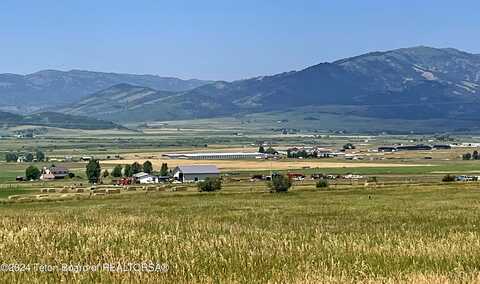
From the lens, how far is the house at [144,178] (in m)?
131

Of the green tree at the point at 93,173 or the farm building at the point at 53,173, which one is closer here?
the green tree at the point at 93,173

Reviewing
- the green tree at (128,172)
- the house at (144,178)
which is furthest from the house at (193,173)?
the green tree at (128,172)

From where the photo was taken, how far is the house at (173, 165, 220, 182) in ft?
450

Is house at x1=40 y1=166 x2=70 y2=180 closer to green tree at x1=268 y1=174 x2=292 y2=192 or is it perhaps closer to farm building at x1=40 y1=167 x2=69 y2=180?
farm building at x1=40 y1=167 x2=69 y2=180

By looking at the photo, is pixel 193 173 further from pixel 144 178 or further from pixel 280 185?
pixel 280 185

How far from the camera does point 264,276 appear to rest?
1189 centimetres

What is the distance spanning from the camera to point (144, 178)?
13388cm

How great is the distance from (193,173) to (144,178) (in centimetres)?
1013

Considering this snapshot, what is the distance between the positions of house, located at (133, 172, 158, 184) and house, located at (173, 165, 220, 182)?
190 inches

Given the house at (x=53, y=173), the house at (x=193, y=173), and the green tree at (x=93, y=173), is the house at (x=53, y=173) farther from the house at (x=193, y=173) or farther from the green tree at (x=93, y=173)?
the house at (x=193, y=173)

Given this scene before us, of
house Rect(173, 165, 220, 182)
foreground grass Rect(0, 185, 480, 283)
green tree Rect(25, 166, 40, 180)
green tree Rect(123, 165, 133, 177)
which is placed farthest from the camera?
green tree Rect(123, 165, 133, 177)

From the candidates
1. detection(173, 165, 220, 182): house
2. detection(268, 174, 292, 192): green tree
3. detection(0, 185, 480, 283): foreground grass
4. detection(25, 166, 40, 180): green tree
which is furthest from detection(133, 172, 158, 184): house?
detection(0, 185, 480, 283): foreground grass

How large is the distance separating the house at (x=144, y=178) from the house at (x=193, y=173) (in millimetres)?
4814

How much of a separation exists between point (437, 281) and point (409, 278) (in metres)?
0.50
